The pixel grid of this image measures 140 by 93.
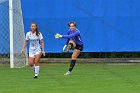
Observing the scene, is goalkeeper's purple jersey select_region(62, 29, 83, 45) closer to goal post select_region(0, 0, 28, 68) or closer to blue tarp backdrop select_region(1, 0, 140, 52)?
goal post select_region(0, 0, 28, 68)

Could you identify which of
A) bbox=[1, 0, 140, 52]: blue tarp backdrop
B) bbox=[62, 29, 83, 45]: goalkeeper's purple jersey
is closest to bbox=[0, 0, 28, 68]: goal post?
bbox=[1, 0, 140, 52]: blue tarp backdrop

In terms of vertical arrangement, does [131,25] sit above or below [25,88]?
above

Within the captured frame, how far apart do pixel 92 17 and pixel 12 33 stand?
426cm

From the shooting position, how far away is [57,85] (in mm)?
14211

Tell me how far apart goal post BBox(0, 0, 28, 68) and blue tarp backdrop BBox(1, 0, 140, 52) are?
75cm

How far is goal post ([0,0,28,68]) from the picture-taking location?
22.6m

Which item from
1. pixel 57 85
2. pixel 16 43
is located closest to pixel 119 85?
pixel 57 85

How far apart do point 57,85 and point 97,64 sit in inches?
432

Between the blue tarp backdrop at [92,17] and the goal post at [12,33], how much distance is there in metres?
0.75

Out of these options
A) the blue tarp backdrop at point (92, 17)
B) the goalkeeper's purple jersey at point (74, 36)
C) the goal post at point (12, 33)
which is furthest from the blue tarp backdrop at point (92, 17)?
the goalkeeper's purple jersey at point (74, 36)

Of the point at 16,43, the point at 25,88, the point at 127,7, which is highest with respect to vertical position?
the point at 127,7

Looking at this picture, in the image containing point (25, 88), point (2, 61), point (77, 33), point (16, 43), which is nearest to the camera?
point (25, 88)

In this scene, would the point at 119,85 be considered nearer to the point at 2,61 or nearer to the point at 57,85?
the point at 57,85

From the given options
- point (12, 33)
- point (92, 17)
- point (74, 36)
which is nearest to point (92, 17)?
point (92, 17)
